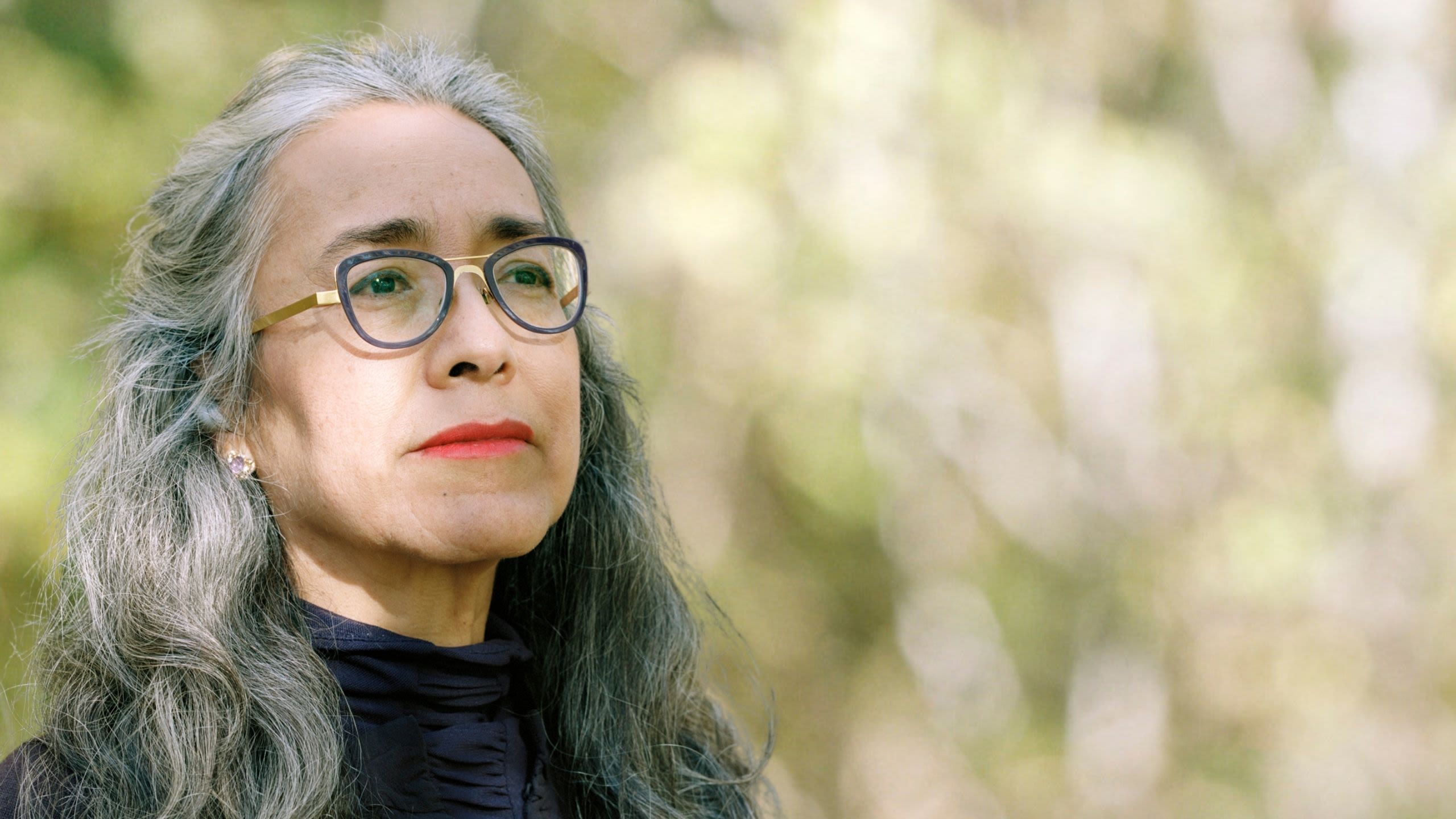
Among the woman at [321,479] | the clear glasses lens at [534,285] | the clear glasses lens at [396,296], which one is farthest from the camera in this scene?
the clear glasses lens at [534,285]

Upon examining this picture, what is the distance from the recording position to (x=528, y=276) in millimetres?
1836

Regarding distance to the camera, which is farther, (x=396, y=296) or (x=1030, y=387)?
(x=1030, y=387)

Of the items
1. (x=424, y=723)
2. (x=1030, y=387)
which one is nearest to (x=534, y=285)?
(x=424, y=723)

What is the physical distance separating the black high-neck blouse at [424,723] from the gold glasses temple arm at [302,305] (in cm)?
42

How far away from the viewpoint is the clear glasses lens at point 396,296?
1.67m

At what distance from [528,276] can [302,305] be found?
341 mm

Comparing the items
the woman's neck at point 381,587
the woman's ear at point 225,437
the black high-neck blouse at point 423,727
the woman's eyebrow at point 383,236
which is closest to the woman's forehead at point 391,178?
the woman's eyebrow at point 383,236

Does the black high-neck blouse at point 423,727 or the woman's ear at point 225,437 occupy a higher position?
the woman's ear at point 225,437

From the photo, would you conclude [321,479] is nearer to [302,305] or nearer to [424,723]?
[302,305]

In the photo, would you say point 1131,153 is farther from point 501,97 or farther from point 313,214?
point 313,214

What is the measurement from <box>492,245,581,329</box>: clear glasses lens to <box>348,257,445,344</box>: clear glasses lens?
10cm

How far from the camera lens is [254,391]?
1.75m

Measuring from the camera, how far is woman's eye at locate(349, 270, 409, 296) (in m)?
1.68

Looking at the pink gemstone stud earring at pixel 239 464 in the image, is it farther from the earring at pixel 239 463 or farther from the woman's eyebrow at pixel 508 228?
the woman's eyebrow at pixel 508 228
